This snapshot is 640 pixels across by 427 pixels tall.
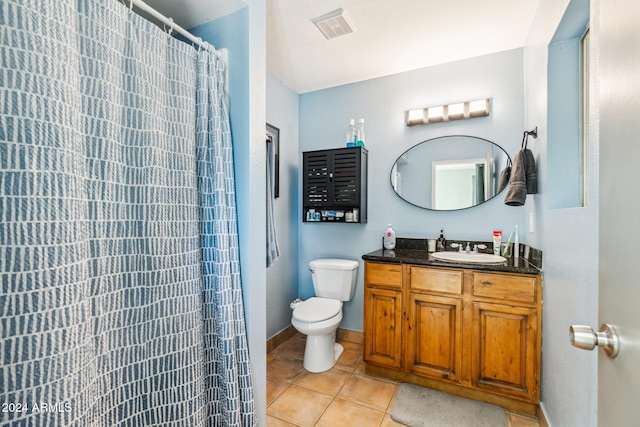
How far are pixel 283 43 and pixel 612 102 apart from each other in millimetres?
2094

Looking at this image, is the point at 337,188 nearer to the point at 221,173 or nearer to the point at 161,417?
the point at 221,173

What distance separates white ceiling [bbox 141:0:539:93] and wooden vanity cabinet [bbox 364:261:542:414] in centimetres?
166

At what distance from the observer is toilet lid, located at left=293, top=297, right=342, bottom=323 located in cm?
201

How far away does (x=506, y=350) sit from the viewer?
5.46 feet

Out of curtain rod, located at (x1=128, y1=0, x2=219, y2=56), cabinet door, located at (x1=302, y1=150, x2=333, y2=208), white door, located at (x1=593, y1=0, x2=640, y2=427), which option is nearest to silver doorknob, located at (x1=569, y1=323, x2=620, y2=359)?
white door, located at (x1=593, y1=0, x2=640, y2=427)

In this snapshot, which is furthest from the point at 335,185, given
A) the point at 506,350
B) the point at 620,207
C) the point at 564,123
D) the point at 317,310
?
the point at 620,207

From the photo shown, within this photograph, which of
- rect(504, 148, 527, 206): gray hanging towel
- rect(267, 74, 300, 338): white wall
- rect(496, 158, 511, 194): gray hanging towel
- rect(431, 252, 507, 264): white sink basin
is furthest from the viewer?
rect(267, 74, 300, 338): white wall

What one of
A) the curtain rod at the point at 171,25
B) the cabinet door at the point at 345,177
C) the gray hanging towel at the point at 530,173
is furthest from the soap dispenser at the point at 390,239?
the curtain rod at the point at 171,25

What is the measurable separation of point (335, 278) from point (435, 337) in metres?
0.91

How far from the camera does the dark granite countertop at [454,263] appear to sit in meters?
1.65

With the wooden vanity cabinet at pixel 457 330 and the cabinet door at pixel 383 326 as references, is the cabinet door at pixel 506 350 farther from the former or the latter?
→ the cabinet door at pixel 383 326

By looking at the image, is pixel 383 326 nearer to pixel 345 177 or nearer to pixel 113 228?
pixel 345 177

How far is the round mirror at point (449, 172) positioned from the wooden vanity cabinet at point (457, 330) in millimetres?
736

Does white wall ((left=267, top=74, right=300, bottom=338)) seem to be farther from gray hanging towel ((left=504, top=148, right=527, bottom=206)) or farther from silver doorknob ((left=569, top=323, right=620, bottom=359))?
silver doorknob ((left=569, top=323, right=620, bottom=359))
